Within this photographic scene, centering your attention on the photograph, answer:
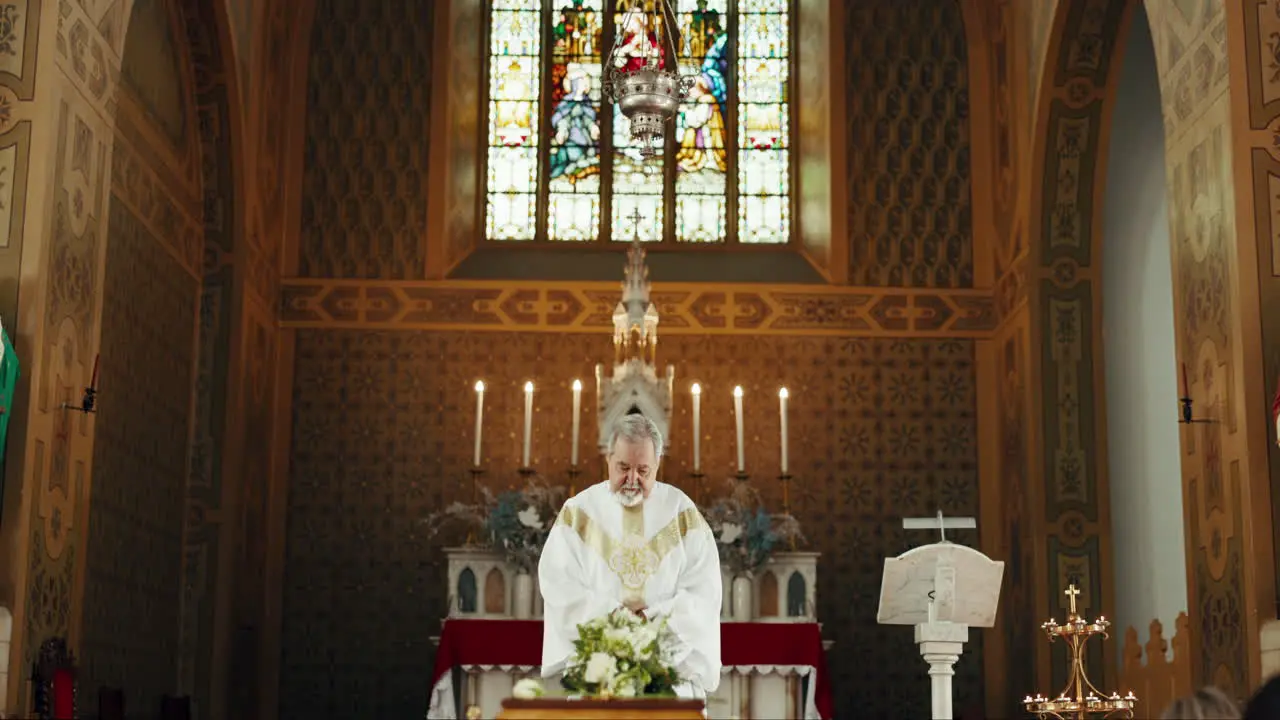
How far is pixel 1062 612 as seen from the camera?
39.2 ft

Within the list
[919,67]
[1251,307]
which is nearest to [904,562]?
[1251,307]

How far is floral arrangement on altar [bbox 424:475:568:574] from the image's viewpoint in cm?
1166

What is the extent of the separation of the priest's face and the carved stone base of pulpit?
57.5 inches

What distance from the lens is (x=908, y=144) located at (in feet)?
46.8

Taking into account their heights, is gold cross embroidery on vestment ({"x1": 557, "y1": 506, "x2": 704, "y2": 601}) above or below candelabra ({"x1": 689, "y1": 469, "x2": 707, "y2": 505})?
below

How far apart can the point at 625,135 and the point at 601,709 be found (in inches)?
381

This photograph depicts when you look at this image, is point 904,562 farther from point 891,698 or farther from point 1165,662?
point 891,698

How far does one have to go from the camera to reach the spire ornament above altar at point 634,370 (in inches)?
504

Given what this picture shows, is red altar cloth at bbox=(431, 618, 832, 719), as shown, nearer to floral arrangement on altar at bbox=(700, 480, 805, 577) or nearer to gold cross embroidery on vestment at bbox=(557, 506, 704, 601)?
floral arrangement on altar at bbox=(700, 480, 805, 577)

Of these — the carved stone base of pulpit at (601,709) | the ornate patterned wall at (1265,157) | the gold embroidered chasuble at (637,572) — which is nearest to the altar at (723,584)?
the gold embroidered chasuble at (637,572)

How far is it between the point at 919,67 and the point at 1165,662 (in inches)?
222

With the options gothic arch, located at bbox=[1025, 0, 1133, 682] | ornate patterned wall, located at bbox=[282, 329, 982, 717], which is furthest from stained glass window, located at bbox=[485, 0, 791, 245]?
gothic arch, located at bbox=[1025, 0, 1133, 682]

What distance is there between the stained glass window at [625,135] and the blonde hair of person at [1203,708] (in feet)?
33.6

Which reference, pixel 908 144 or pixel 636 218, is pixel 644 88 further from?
pixel 908 144
